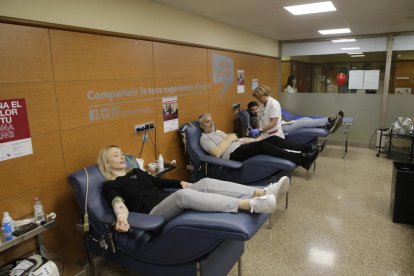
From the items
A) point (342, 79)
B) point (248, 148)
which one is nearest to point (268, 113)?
point (248, 148)

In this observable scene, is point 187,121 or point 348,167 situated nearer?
point 187,121

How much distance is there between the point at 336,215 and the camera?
3.20 metres

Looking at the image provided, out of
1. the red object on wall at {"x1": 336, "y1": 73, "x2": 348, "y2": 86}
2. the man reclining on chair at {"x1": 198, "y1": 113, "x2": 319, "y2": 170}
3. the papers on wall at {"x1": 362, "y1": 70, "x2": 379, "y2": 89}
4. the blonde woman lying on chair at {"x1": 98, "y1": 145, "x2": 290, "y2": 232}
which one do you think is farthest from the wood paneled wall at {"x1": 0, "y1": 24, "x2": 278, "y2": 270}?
the papers on wall at {"x1": 362, "y1": 70, "x2": 379, "y2": 89}

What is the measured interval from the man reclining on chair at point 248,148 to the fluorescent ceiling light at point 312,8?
1.60 meters

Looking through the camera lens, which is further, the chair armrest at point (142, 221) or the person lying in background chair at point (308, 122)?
the person lying in background chair at point (308, 122)

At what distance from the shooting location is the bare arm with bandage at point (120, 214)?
178cm


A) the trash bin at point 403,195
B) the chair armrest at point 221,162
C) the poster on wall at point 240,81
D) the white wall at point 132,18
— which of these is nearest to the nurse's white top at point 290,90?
the poster on wall at point 240,81

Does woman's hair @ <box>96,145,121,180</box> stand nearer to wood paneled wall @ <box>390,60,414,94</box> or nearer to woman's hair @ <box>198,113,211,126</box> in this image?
woman's hair @ <box>198,113,211,126</box>

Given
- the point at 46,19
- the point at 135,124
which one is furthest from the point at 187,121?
the point at 46,19

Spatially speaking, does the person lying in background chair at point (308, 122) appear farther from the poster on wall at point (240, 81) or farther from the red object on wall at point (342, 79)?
the red object on wall at point (342, 79)

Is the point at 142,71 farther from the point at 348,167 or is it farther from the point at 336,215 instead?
the point at 348,167

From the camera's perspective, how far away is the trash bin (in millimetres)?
2811

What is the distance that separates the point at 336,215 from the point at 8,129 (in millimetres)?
3167

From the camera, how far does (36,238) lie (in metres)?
2.01
